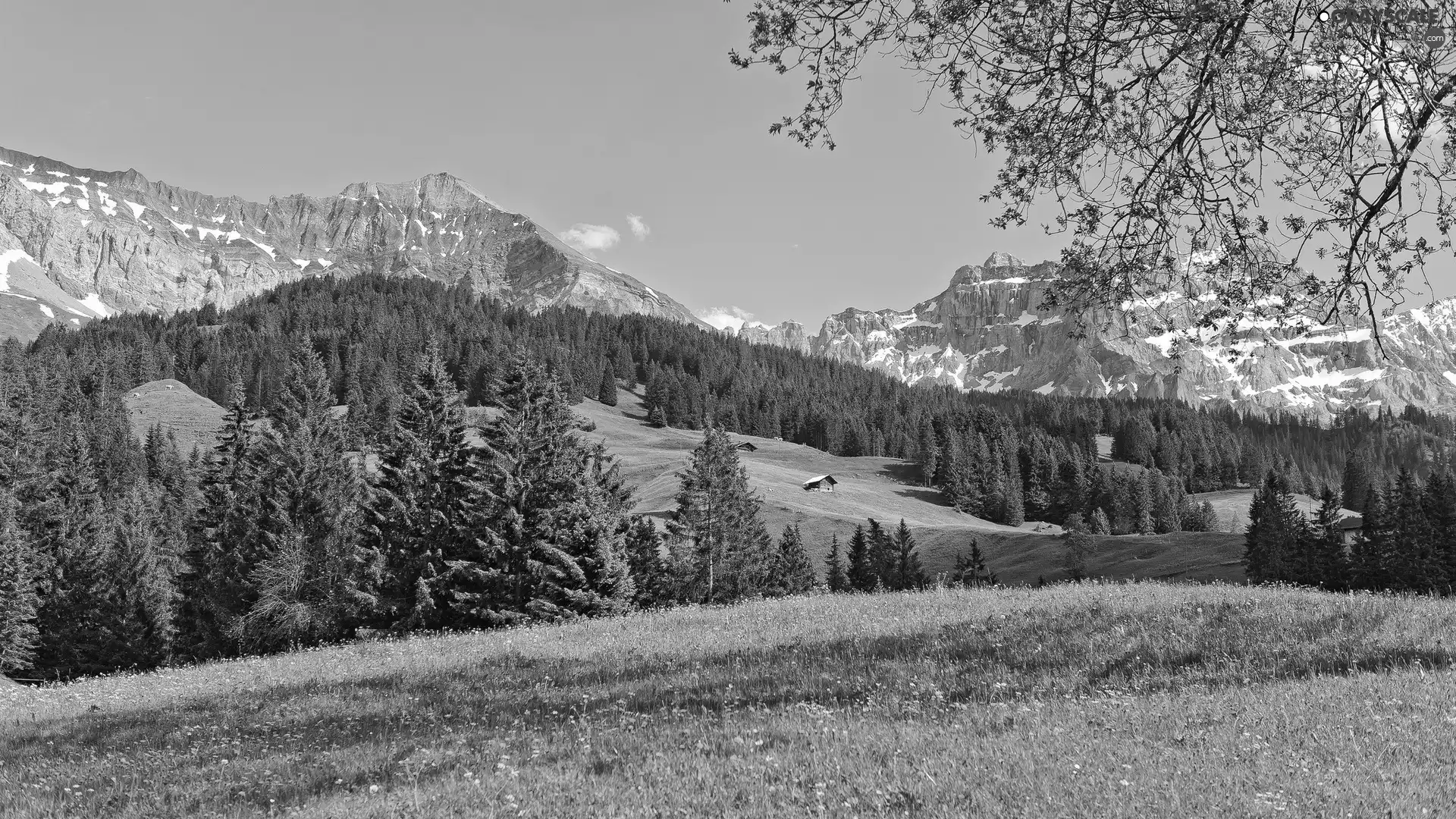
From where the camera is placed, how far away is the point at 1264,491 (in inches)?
3238

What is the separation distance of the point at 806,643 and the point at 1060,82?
919 centimetres

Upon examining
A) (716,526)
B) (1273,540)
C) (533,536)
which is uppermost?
(533,536)

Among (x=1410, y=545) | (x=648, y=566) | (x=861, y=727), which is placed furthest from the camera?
(x=1410, y=545)

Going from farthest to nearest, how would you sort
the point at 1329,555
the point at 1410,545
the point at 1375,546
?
the point at 1329,555 → the point at 1375,546 → the point at 1410,545

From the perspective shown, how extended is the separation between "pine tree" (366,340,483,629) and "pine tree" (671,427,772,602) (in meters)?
18.2

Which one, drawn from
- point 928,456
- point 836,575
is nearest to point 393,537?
point 836,575

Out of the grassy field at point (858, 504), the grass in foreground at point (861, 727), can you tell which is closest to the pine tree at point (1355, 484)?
the grassy field at point (858, 504)

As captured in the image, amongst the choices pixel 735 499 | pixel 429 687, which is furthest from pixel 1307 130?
pixel 735 499

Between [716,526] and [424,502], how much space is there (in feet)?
70.9

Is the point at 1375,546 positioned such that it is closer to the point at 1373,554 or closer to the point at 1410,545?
the point at 1373,554

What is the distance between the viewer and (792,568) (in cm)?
6769

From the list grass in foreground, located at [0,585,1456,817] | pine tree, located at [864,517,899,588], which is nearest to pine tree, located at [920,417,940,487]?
pine tree, located at [864,517,899,588]

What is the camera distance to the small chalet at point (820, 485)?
440ft

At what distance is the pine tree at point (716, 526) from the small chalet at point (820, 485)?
242 feet
